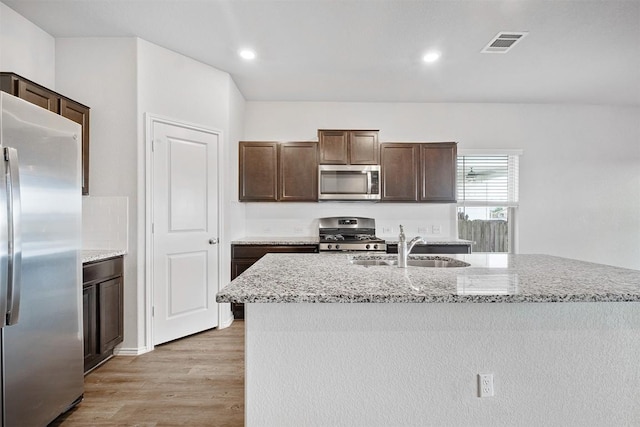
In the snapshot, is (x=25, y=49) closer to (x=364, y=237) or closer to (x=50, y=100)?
(x=50, y=100)

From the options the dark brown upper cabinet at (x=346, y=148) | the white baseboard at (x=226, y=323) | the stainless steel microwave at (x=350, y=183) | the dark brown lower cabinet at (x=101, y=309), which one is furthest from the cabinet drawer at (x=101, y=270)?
the dark brown upper cabinet at (x=346, y=148)

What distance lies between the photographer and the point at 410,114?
15.2ft

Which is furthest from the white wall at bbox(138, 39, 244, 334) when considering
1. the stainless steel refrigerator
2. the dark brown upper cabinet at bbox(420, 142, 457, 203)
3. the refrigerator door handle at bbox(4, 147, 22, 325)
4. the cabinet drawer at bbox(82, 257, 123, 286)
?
the dark brown upper cabinet at bbox(420, 142, 457, 203)

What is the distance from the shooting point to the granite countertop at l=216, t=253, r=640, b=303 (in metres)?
1.30

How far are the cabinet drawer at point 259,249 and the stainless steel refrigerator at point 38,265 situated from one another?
71.9 inches

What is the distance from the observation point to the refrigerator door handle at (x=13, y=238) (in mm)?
1529

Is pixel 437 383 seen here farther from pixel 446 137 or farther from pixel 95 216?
pixel 446 137

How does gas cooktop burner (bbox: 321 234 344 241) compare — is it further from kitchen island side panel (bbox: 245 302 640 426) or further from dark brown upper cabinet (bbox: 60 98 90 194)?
kitchen island side panel (bbox: 245 302 640 426)

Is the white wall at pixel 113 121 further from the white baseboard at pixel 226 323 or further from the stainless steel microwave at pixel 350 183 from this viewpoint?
the stainless steel microwave at pixel 350 183

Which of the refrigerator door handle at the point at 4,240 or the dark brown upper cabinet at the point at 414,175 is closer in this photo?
the refrigerator door handle at the point at 4,240

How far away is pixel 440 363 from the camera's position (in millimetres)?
1522

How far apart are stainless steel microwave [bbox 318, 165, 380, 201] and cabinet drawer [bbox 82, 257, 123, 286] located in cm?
228

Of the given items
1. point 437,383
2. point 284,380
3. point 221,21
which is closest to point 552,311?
point 437,383

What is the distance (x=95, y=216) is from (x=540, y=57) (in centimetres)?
440
